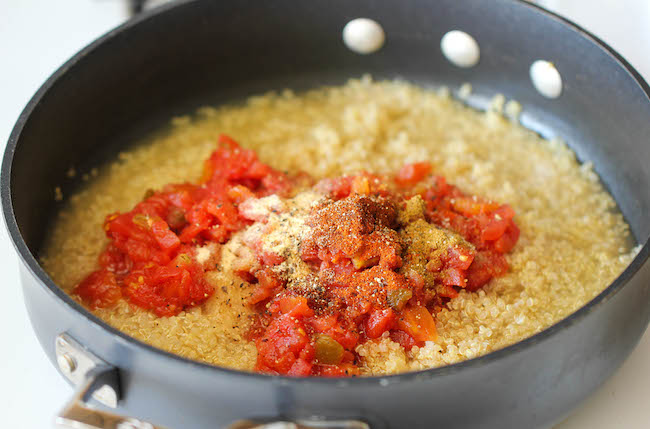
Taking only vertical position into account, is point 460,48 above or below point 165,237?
above

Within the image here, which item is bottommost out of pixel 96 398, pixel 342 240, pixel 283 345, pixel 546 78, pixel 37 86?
pixel 96 398

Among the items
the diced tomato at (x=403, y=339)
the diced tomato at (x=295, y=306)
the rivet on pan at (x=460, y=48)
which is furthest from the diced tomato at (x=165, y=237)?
the rivet on pan at (x=460, y=48)

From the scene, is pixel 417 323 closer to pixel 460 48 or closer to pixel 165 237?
pixel 165 237

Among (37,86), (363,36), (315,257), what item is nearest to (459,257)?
(315,257)

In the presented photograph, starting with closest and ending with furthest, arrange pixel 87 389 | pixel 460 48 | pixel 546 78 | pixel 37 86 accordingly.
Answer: pixel 87 389 < pixel 546 78 < pixel 460 48 < pixel 37 86

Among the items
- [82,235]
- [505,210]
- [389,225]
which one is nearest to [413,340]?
[389,225]

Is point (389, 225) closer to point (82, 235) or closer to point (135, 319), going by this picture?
point (135, 319)

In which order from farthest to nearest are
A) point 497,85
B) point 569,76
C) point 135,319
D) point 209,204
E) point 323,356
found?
point 497,85 → point 569,76 → point 209,204 → point 135,319 → point 323,356
